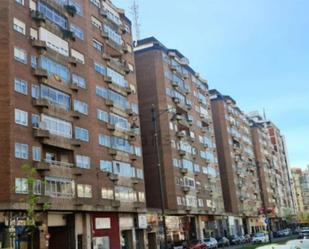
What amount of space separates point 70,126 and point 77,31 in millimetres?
11919

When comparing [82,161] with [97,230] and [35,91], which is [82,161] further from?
[35,91]

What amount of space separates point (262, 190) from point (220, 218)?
46.8m

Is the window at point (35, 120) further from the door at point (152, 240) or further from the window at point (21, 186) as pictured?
the door at point (152, 240)

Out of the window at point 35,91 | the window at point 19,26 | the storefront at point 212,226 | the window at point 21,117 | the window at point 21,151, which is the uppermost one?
the window at point 19,26

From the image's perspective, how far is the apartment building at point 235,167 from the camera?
11121 cm

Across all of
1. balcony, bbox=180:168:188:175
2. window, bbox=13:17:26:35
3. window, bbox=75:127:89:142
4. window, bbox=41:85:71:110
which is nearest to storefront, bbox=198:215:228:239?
balcony, bbox=180:168:188:175

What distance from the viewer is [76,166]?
5153 centimetres

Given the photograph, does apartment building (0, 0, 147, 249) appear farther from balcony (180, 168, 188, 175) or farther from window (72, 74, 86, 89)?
balcony (180, 168, 188, 175)

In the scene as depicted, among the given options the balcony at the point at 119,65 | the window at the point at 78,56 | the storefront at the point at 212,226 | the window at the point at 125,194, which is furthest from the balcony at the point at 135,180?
the storefront at the point at 212,226

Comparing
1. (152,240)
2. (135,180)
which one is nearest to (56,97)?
(135,180)

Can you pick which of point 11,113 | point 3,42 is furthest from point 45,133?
point 3,42

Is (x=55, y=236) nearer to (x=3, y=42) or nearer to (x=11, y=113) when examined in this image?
(x=11, y=113)

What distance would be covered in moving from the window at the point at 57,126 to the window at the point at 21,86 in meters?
3.21

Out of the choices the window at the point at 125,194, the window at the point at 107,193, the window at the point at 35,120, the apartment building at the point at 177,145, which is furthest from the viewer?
the apartment building at the point at 177,145
